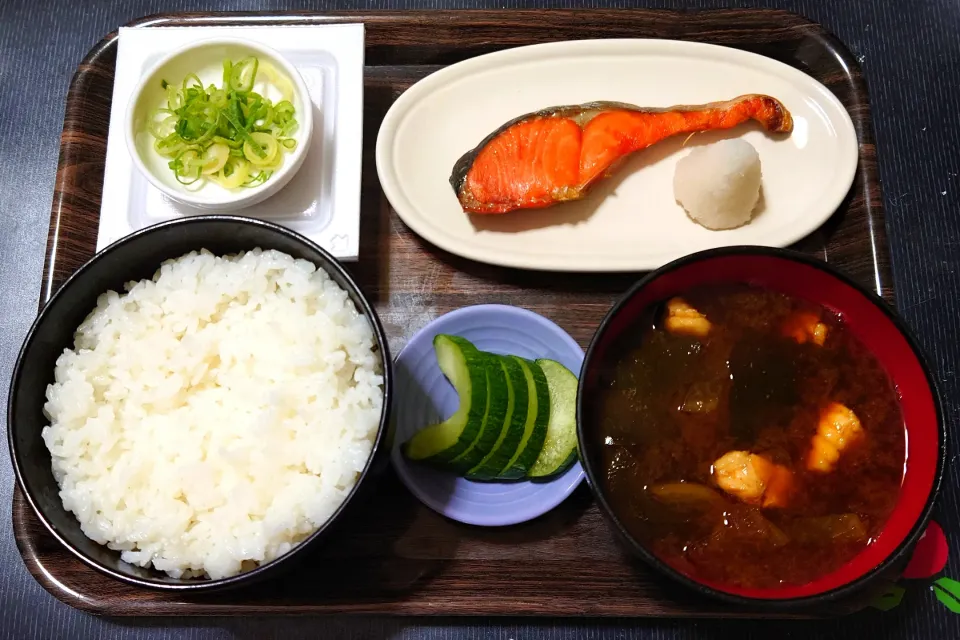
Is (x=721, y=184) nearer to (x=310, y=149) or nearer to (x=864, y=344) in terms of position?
(x=864, y=344)

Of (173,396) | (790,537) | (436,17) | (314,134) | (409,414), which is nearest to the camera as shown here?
(790,537)

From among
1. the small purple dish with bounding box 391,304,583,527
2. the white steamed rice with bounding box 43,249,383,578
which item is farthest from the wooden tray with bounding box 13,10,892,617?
the white steamed rice with bounding box 43,249,383,578

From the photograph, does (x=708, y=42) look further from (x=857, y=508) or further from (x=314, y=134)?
(x=857, y=508)

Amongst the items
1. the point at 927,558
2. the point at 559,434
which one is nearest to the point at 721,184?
the point at 559,434

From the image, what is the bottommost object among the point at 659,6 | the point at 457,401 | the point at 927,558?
the point at 927,558

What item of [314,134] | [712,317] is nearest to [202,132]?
[314,134]

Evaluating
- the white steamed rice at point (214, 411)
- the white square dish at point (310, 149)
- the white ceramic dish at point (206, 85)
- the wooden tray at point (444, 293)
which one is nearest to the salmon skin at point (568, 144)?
the wooden tray at point (444, 293)

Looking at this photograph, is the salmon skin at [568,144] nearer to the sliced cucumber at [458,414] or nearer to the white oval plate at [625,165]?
the white oval plate at [625,165]
